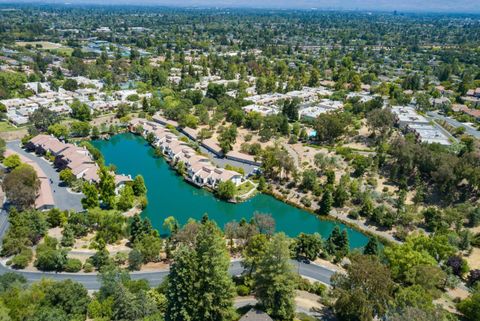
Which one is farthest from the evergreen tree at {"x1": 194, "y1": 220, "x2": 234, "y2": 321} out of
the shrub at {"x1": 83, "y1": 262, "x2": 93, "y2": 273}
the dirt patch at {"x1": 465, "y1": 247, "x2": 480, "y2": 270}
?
the dirt patch at {"x1": 465, "y1": 247, "x2": 480, "y2": 270}

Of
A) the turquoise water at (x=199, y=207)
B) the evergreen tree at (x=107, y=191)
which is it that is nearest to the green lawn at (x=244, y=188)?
the turquoise water at (x=199, y=207)

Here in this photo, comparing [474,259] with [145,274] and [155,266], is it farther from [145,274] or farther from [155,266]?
[145,274]

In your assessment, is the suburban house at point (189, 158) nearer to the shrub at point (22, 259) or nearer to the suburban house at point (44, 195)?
the suburban house at point (44, 195)

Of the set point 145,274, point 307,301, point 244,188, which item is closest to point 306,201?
point 244,188

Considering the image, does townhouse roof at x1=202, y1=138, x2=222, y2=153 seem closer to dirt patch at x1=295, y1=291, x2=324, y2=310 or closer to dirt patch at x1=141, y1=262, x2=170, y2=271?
dirt patch at x1=141, y1=262, x2=170, y2=271

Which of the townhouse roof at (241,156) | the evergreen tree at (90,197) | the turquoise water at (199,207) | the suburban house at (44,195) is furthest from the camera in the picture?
the townhouse roof at (241,156)
